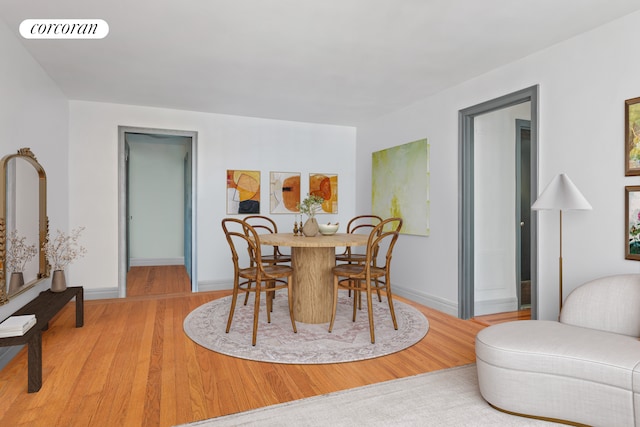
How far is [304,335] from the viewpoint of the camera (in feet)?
10.9

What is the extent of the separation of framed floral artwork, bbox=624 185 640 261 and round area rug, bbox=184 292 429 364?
166cm

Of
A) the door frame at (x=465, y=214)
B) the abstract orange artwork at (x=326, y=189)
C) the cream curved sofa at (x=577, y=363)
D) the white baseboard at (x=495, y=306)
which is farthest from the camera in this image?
the abstract orange artwork at (x=326, y=189)

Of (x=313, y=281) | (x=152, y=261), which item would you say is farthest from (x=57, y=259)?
(x=152, y=261)

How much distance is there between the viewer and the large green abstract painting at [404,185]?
14.6 ft

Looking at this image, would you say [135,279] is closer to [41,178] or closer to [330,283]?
[41,178]

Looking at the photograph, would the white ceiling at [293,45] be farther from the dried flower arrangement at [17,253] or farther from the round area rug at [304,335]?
the round area rug at [304,335]

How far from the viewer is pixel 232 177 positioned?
5.32 meters

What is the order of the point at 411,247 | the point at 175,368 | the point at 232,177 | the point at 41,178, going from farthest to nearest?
the point at 232,177 < the point at 411,247 < the point at 41,178 < the point at 175,368

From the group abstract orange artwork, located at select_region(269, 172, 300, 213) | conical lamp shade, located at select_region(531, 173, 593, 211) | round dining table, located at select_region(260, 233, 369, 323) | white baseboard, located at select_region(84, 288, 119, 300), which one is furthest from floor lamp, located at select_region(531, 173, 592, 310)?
white baseboard, located at select_region(84, 288, 119, 300)

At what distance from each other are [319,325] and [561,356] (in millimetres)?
2132

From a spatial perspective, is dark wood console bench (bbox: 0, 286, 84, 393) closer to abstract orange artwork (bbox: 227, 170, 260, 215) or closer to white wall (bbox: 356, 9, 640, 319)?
abstract orange artwork (bbox: 227, 170, 260, 215)

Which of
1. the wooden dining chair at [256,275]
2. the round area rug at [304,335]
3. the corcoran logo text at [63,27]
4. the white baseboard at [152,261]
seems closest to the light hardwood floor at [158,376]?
the round area rug at [304,335]

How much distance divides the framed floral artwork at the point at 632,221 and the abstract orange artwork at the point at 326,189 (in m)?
3.90

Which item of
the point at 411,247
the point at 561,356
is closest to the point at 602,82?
the point at 561,356
